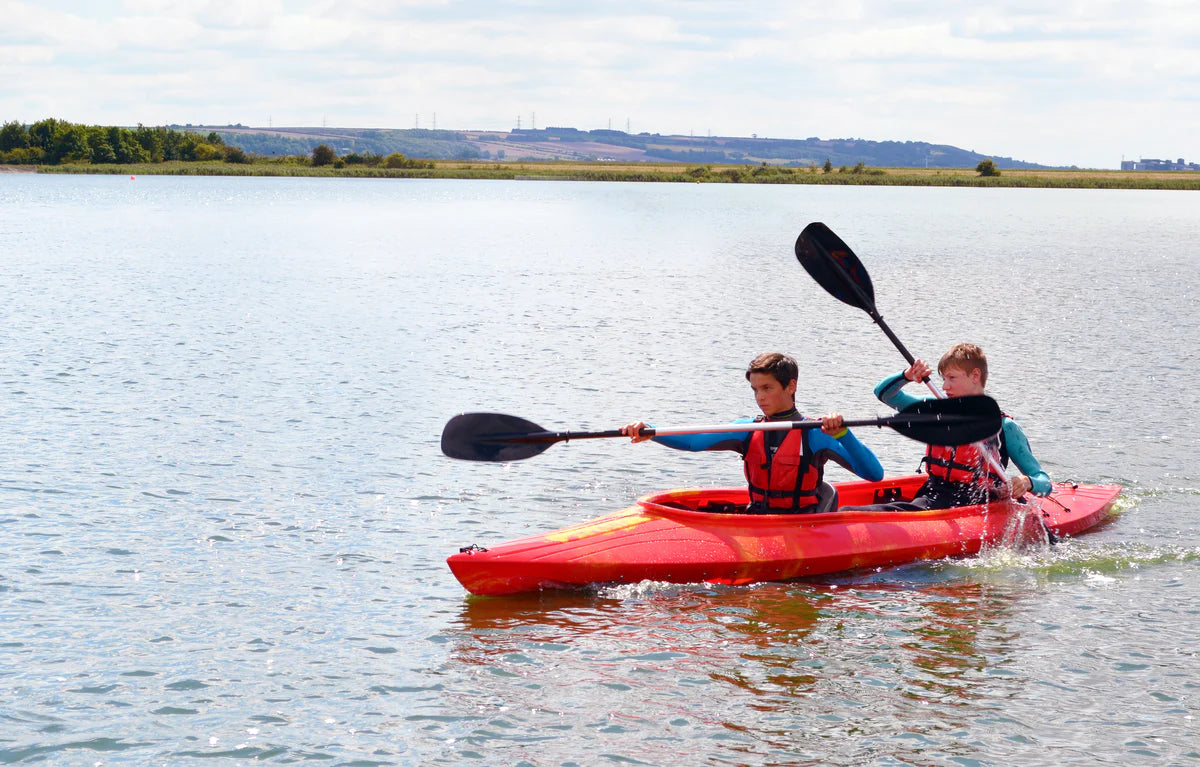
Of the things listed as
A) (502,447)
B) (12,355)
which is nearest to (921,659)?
(502,447)

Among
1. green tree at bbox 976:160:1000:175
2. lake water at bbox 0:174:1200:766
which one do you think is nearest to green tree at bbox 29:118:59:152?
green tree at bbox 976:160:1000:175

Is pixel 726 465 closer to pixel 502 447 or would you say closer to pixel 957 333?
pixel 502 447

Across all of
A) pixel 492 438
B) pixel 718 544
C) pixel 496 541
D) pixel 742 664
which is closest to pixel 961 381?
pixel 718 544

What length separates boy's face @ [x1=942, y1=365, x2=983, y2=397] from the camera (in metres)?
8.58

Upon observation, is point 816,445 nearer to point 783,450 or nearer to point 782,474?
point 783,450

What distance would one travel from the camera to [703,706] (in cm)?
619

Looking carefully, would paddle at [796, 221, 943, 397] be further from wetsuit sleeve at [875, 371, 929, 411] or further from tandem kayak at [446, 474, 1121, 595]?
tandem kayak at [446, 474, 1121, 595]

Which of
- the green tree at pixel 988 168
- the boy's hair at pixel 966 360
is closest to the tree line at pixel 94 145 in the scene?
the green tree at pixel 988 168

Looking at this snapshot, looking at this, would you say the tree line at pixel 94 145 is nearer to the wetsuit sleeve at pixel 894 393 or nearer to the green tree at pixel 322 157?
the green tree at pixel 322 157

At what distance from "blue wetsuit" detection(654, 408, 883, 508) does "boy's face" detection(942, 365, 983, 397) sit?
0.88m

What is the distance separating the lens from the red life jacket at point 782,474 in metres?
8.05

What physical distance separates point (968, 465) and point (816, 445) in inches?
62.7

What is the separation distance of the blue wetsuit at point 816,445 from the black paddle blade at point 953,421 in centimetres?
35

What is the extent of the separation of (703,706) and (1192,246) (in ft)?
142
